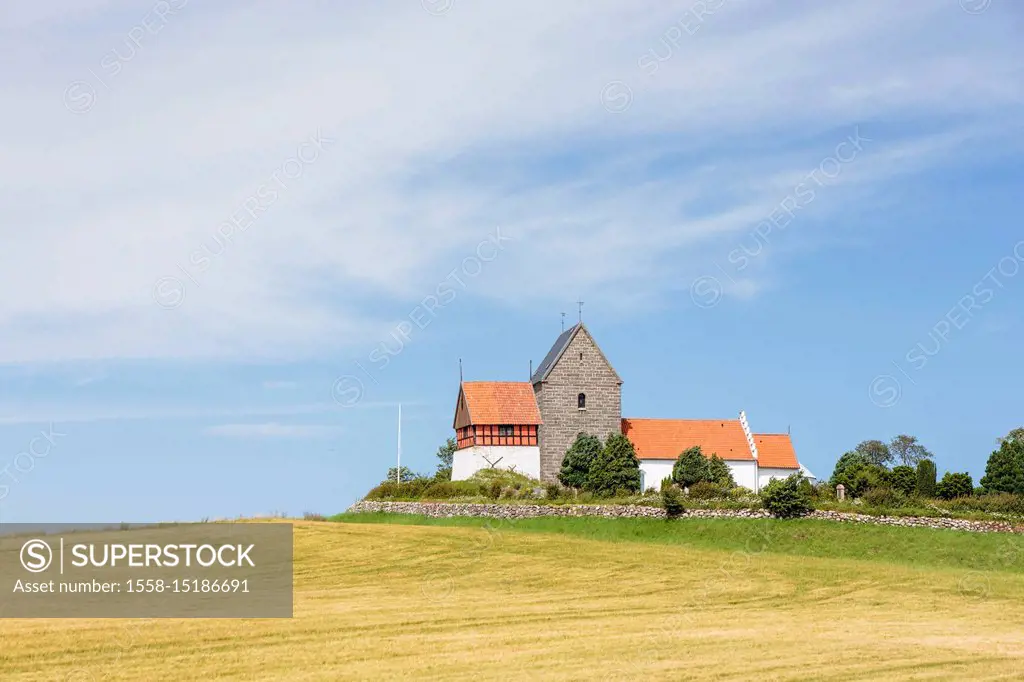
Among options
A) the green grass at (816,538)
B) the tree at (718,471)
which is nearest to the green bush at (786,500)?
the green grass at (816,538)

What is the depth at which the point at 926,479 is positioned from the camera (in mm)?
60688

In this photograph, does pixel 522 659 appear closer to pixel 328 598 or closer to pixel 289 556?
pixel 328 598

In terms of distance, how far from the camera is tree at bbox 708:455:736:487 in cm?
6871

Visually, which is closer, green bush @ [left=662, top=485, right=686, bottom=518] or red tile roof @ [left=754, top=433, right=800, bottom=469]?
green bush @ [left=662, top=485, right=686, bottom=518]

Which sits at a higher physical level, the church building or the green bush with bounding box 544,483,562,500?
the church building

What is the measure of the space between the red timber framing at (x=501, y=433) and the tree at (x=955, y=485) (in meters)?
25.7

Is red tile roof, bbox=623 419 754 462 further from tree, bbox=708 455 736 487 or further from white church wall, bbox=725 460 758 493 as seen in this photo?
tree, bbox=708 455 736 487

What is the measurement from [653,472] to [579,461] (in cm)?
580

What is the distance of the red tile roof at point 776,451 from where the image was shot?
76.8 m

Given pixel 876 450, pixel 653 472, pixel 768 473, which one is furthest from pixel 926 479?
pixel 876 450

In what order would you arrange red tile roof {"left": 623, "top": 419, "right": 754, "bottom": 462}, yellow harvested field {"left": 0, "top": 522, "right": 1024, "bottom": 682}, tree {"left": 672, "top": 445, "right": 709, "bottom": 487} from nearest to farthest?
yellow harvested field {"left": 0, "top": 522, "right": 1024, "bottom": 682}, tree {"left": 672, "top": 445, "right": 709, "bottom": 487}, red tile roof {"left": 623, "top": 419, "right": 754, "bottom": 462}

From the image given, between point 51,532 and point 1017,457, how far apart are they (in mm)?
51183

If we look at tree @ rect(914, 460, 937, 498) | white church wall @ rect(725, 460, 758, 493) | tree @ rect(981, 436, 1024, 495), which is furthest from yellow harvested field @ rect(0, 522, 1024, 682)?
white church wall @ rect(725, 460, 758, 493)

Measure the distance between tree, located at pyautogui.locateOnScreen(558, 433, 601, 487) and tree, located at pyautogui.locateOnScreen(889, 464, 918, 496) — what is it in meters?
17.9
